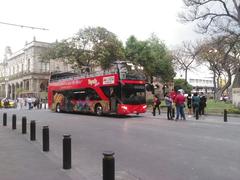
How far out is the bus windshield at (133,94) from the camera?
23000 millimetres

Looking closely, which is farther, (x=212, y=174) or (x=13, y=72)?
(x=13, y=72)

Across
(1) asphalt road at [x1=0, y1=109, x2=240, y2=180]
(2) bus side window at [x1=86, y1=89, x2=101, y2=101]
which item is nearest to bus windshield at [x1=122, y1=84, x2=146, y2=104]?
(2) bus side window at [x1=86, y1=89, x2=101, y2=101]

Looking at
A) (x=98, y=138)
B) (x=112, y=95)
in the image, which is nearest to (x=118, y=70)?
(x=112, y=95)

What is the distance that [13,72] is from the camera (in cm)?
9338

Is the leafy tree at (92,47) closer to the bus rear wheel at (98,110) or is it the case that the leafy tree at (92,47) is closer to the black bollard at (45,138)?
the bus rear wheel at (98,110)

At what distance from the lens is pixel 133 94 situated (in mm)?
23547

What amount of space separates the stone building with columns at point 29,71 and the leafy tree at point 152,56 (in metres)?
28.6

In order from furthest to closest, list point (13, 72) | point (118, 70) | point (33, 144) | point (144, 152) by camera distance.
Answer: point (13, 72), point (118, 70), point (33, 144), point (144, 152)

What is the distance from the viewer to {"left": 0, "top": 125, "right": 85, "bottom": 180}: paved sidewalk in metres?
6.55

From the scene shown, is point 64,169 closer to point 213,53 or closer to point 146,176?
point 146,176

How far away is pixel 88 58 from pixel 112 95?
21.0 m

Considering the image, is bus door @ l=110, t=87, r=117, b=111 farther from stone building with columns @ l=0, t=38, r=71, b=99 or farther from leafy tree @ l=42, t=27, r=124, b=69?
stone building with columns @ l=0, t=38, r=71, b=99

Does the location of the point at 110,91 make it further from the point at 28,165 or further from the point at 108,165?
the point at 108,165

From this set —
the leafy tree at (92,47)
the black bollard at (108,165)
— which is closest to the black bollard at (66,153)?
the black bollard at (108,165)
